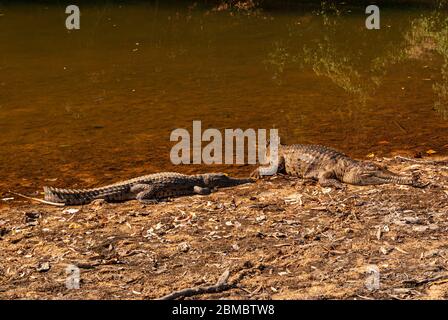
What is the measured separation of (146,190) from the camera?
8430mm

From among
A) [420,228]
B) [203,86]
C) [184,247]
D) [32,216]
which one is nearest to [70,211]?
[32,216]

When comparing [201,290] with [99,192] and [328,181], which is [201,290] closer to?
[99,192]

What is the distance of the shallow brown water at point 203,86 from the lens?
35.1ft

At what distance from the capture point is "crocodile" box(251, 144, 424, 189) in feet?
27.1

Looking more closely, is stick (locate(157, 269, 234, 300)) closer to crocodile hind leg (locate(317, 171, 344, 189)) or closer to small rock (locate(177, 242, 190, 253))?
small rock (locate(177, 242, 190, 253))

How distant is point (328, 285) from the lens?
5727mm

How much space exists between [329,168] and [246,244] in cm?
244

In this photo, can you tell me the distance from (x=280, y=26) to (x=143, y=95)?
29.8 feet

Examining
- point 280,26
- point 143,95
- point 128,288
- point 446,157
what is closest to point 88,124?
point 143,95

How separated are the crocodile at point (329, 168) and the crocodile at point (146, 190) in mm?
859

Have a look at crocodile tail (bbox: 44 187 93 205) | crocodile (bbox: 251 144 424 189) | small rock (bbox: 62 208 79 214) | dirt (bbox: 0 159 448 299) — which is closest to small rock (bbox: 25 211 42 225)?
dirt (bbox: 0 159 448 299)

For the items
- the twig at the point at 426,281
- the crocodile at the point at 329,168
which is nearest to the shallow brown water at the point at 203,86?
the crocodile at the point at 329,168
